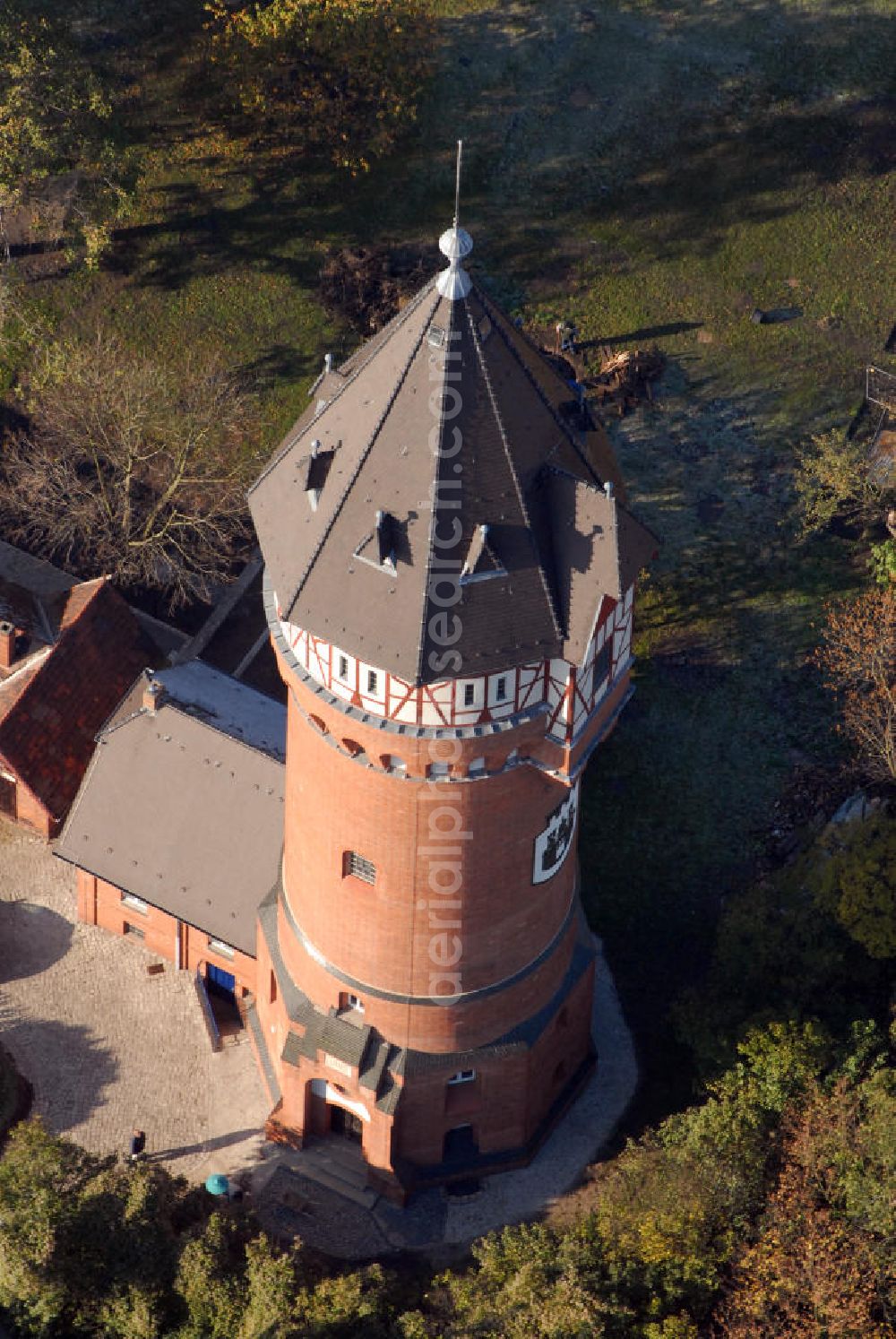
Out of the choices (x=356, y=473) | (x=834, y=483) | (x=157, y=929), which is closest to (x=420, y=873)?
(x=356, y=473)

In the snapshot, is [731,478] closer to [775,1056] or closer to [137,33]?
[775,1056]

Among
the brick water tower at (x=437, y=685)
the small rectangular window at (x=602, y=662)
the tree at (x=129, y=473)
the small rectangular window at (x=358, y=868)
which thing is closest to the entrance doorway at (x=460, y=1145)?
the brick water tower at (x=437, y=685)

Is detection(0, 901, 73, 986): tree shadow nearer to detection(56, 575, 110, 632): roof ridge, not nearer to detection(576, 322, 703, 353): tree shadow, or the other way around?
detection(56, 575, 110, 632): roof ridge

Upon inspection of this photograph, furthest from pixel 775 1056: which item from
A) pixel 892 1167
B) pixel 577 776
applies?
pixel 577 776

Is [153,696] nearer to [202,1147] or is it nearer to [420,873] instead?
[202,1147]

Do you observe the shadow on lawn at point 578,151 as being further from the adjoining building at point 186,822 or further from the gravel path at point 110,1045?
the gravel path at point 110,1045

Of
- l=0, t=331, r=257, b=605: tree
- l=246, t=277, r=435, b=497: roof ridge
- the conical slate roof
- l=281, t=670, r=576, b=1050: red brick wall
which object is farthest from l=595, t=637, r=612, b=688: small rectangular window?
l=0, t=331, r=257, b=605: tree

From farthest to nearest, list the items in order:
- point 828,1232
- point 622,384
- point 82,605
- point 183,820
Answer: point 622,384 < point 82,605 < point 183,820 < point 828,1232
